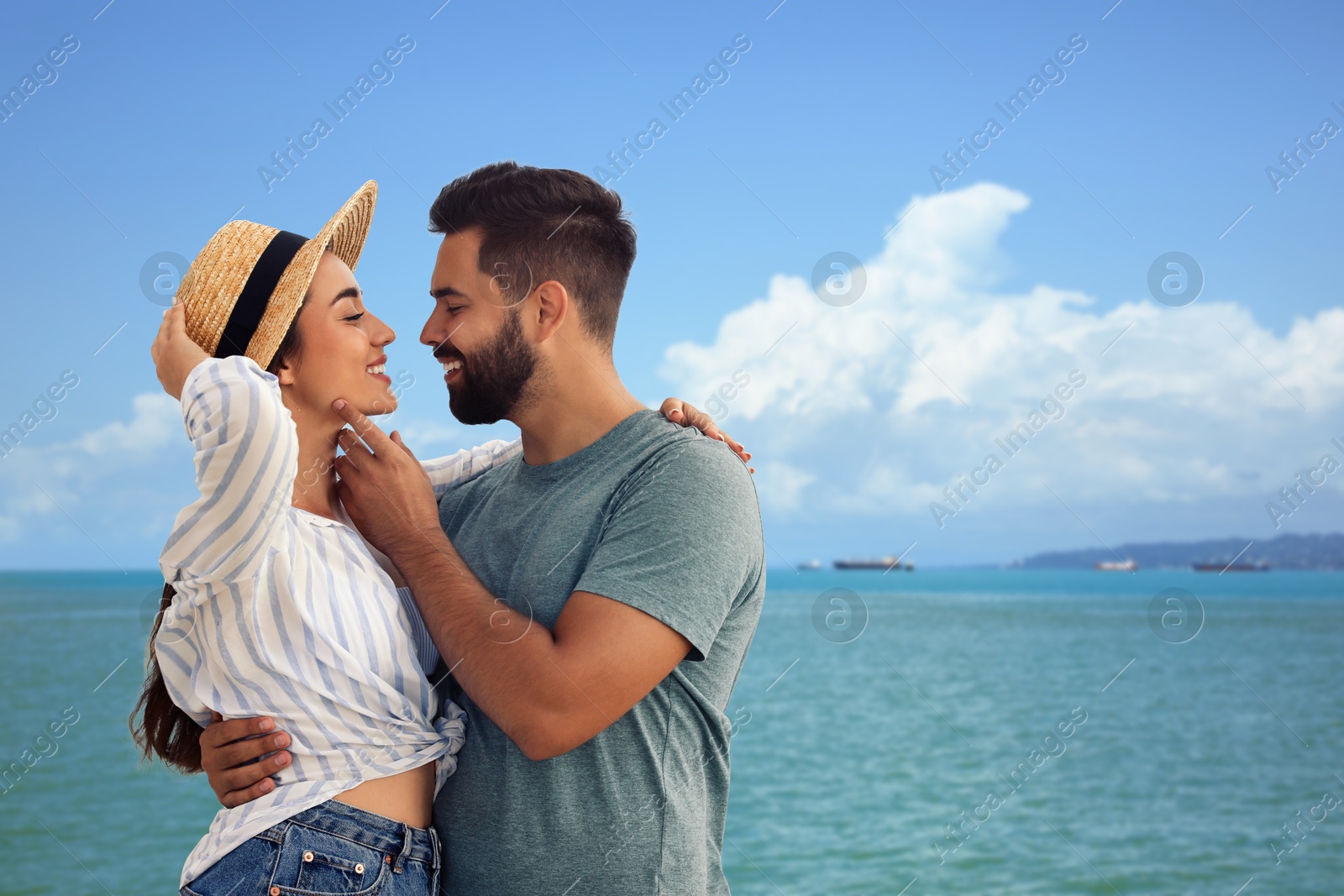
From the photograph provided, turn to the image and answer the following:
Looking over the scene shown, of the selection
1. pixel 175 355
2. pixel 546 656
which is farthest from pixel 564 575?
pixel 175 355

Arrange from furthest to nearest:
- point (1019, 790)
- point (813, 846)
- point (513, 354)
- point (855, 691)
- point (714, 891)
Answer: point (855, 691)
point (1019, 790)
point (813, 846)
point (513, 354)
point (714, 891)

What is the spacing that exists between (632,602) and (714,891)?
849 mm

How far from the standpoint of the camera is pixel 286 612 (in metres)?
2.10

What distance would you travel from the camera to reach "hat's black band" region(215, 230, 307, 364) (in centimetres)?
235

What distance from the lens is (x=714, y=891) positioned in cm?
247

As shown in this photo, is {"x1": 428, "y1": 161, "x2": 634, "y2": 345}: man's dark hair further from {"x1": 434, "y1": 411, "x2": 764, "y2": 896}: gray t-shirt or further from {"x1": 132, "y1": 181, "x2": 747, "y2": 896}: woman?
{"x1": 434, "y1": 411, "x2": 764, "y2": 896}: gray t-shirt

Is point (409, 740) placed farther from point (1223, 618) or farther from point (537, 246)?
point (1223, 618)

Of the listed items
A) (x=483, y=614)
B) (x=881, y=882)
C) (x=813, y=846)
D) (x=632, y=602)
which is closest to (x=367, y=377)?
(x=483, y=614)

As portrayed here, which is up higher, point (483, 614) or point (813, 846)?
point (483, 614)

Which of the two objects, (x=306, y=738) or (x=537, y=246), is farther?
(x=537, y=246)

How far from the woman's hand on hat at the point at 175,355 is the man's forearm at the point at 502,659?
0.67 metres

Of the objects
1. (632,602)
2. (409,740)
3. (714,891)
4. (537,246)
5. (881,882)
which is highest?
(537,246)

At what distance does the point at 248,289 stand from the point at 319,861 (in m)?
1.28

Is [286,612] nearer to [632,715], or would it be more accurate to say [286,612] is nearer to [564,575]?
[564,575]
